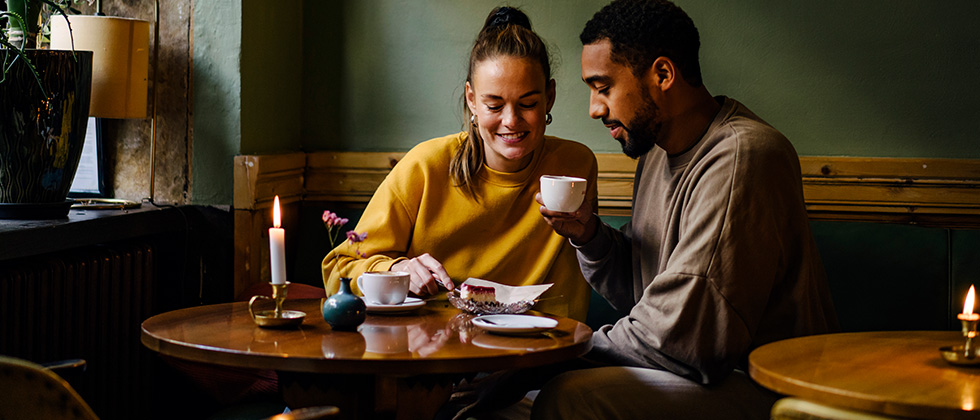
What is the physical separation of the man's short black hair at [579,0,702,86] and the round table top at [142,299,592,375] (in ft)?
2.16

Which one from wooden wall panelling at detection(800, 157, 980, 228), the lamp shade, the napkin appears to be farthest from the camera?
wooden wall panelling at detection(800, 157, 980, 228)

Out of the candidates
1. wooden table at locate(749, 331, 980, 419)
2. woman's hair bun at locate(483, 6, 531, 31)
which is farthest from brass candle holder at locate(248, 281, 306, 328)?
Result: woman's hair bun at locate(483, 6, 531, 31)

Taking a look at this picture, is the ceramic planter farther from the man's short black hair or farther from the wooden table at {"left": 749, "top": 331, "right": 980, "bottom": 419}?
the wooden table at {"left": 749, "top": 331, "right": 980, "bottom": 419}

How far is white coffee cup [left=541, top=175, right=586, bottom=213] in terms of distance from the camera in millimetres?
1887

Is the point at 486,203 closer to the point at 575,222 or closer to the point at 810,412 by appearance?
the point at 575,222

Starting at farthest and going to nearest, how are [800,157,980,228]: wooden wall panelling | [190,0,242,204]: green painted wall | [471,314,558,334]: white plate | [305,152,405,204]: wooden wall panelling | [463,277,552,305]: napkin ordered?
[305,152,405,204]: wooden wall panelling, [190,0,242,204]: green painted wall, [800,157,980,228]: wooden wall panelling, [463,277,552,305]: napkin, [471,314,558,334]: white plate

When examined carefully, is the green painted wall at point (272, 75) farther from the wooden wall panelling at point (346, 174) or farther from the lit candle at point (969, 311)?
the lit candle at point (969, 311)

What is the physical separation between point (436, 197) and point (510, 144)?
0.91ft

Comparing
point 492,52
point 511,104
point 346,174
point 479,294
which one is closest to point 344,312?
point 479,294

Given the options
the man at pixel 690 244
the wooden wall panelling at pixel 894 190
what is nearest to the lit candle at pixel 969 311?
the man at pixel 690 244

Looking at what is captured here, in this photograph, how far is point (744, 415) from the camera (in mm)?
1820

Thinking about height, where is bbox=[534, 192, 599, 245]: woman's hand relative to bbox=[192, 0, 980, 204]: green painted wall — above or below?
below

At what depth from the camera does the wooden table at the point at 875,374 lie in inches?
46.6

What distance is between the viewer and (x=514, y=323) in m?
1.76
